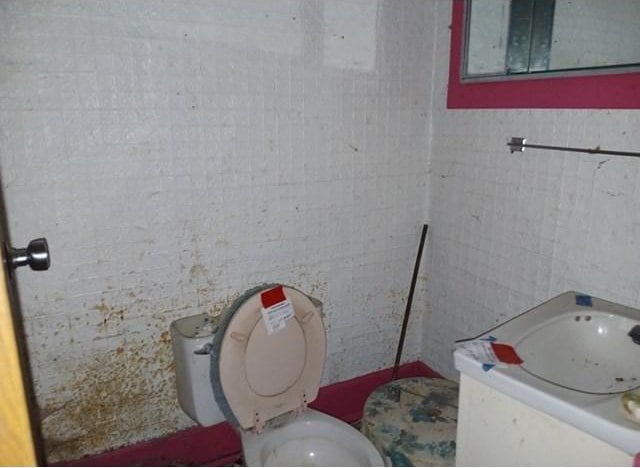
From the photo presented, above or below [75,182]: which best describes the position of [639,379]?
below

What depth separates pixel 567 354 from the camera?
3.94 feet

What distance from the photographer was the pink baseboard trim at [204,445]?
158cm

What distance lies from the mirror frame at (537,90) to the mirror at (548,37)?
0.02m

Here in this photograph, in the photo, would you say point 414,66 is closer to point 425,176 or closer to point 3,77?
point 425,176

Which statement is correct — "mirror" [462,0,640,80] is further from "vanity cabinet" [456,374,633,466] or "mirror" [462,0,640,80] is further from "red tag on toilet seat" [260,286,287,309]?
"red tag on toilet seat" [260,286,287,309]

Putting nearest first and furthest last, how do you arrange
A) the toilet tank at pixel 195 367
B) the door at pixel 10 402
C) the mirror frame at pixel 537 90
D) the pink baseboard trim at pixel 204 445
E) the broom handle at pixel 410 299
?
the door at pixel 10 402, the mirror frame at pixel 537 90, the toilet tank at pixel 195 367, the pink baseboard trim at pixel 204 445, the broom handle at pixel 410 299

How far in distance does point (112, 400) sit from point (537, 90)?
1.67 metres

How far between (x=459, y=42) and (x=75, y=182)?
138cm

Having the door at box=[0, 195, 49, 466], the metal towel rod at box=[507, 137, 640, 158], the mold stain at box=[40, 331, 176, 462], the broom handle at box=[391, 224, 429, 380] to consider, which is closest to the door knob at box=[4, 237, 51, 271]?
the door at box=[0, 195, 49, 466]

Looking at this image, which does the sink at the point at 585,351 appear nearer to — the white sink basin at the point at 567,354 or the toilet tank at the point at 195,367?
the white sink basin at the point at 567,354

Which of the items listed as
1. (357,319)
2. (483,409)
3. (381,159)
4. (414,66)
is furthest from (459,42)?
(483,409)

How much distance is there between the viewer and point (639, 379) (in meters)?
1.11

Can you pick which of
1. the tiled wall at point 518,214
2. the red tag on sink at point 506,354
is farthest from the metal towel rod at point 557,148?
the red tag on sink at point 506,354

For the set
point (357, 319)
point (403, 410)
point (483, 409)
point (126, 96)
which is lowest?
point (403, 410)
